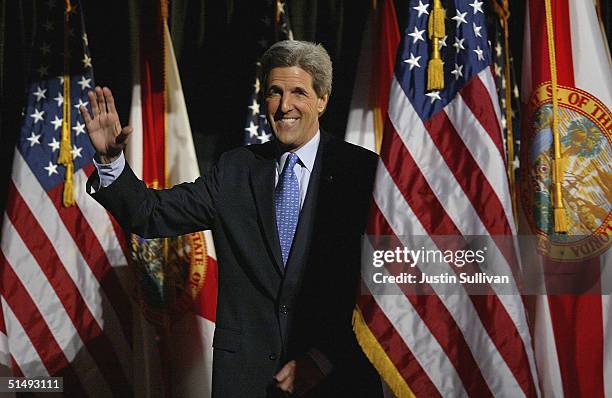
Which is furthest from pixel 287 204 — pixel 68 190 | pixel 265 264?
pixel 68 190

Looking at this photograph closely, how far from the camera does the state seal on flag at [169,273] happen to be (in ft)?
10.2

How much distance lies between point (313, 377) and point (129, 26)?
2.21m

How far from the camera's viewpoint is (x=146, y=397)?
3098 mm

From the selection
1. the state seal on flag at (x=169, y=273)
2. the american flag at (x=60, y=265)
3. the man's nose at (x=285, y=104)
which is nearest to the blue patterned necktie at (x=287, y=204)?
the man's nose at (x=285, y=104)

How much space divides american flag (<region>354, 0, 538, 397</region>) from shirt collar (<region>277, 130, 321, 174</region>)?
24 cm

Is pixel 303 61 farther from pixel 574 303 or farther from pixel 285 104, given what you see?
pixel 574 303

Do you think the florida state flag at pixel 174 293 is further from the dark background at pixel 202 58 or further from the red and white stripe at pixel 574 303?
the red and white stripe at pixel 574 303

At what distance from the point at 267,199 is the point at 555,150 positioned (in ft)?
2.88

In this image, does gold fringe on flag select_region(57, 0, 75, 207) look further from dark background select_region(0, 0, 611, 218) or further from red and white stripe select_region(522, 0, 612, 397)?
red and white stripe select_region(522, 0, 612, 397)

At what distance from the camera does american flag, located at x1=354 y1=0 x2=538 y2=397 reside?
6.78ft

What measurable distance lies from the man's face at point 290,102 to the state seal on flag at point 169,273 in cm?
127

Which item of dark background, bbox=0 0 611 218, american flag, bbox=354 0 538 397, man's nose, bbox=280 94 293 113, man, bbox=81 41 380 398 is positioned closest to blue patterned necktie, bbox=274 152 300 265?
man, bbox=81 41 380 398

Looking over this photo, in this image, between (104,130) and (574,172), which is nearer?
(104,130)

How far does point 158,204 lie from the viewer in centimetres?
193
